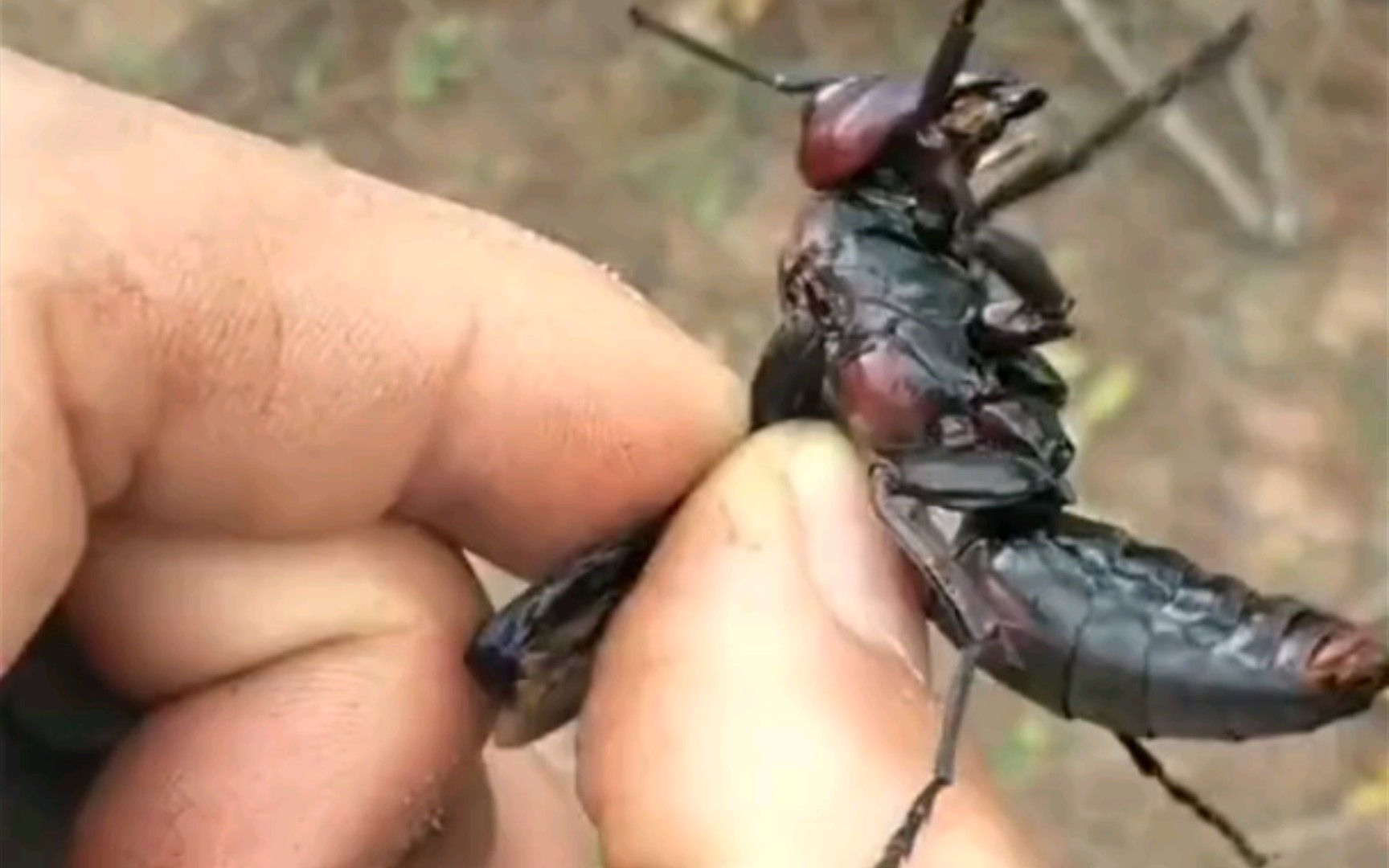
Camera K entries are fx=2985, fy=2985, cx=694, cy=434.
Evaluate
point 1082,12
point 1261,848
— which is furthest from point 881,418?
point 1082,12

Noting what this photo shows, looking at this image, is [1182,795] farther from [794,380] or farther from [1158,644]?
[794,380]

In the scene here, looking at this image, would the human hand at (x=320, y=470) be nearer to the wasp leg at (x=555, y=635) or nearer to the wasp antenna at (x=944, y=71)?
the wasp leg at (x=555, y=635)

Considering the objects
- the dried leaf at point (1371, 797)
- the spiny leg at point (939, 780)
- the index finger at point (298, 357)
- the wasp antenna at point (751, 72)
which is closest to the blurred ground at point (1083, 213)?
the dried leaf at point (1371, 797)

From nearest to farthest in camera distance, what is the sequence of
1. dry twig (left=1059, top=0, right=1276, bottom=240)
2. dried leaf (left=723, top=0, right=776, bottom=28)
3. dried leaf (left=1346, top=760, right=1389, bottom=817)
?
dried leaf (left=1346, top=760, right=1389, bottom=817) → dry twig (left=1059, top=0, right=1276, bottom=240) → dried leaf (left=723, top=0, right=776, bottom=28)

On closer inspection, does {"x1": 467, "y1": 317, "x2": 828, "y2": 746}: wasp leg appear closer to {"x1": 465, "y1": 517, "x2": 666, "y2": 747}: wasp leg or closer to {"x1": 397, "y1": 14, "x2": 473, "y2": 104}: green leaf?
{"x1": 465, "y1": 517, "x2": 666, "y2": 747}: wasp leg

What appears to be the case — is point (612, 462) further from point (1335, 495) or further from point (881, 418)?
point (1335, 495)

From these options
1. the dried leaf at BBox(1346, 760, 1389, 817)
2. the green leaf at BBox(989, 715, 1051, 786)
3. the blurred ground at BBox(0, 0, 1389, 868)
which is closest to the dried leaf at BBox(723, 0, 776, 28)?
the blurred ground at BBox(0, 0, 1389, 868)

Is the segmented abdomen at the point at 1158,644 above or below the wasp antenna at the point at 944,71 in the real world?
below
